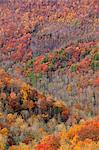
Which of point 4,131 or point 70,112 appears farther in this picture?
point 70,112

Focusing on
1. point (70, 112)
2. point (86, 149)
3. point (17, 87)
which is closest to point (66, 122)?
point (70, 112)

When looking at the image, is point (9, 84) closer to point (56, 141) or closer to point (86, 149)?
point (56, 141)

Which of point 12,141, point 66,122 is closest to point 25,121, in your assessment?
point 66,122

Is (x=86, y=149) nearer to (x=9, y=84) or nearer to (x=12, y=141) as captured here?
(x=12, y=141)

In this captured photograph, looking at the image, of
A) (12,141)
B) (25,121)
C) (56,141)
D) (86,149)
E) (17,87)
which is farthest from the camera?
(17,87)

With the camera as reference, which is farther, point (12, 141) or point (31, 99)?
point (31, 99)

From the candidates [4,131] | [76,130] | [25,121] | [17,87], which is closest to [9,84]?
[17,87]

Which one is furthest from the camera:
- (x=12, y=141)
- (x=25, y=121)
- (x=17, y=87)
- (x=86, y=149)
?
(x=17, y=87)

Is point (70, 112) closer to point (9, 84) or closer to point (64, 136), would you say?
point (9, 84)

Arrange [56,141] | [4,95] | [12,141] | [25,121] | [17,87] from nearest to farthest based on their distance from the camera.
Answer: [56,141]
[12,141]
[25,121]
[4,95]
[17,87]
